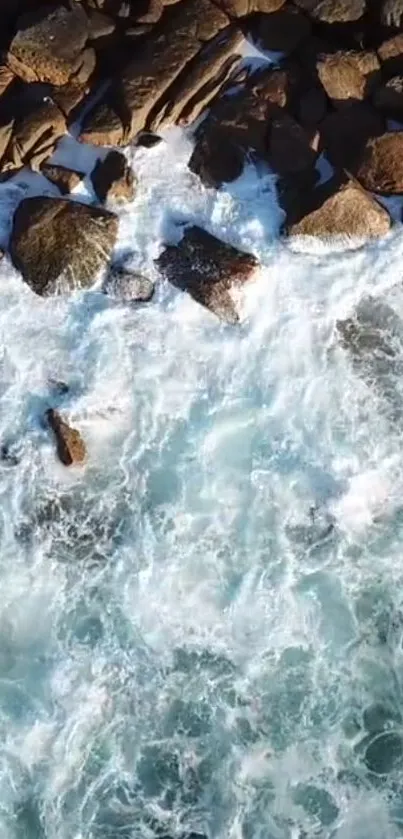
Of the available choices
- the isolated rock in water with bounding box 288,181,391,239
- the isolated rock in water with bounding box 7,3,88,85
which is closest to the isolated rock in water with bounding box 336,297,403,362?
the isolated rock in water with bounding box 288,181,391,239

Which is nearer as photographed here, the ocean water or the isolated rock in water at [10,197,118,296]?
the ocean water

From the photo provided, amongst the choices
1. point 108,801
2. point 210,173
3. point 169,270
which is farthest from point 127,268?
point 108,801

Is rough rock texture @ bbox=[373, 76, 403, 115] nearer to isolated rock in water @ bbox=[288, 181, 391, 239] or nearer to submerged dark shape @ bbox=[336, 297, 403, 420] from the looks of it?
isolated rock in water @ bbox=[288, 181, 391, 239]

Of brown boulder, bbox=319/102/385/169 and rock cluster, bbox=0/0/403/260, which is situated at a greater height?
rock cluster, bbox=0/0/403/260

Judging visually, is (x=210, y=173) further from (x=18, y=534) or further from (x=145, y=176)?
(x=18, y=534)

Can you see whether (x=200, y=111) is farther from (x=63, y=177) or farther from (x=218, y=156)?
(x=63, y=177)

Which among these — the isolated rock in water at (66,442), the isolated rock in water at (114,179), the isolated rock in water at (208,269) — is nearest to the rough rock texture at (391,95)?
the isolated rock in water at (208,269)

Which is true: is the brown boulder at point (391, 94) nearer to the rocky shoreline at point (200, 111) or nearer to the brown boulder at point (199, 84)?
the rocky shoreline at point (200, 111)
